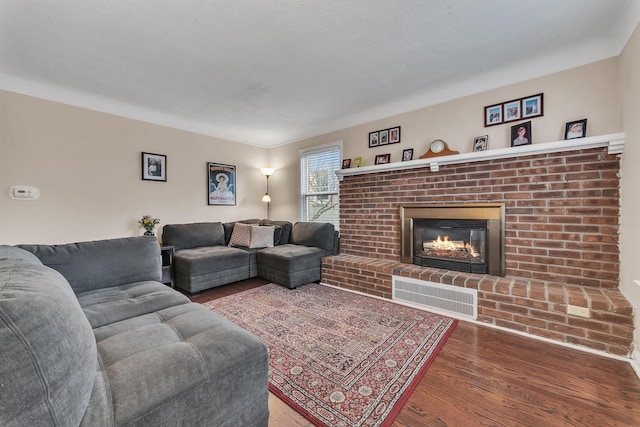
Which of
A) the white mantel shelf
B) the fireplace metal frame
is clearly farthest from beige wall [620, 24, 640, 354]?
the fireplace metal frame

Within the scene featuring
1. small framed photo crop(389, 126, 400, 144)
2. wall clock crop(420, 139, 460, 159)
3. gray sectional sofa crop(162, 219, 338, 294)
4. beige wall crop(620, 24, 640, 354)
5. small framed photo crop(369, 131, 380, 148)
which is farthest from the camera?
small framed photo crop(369, 131, 380, 148)

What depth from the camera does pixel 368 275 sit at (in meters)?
3.09

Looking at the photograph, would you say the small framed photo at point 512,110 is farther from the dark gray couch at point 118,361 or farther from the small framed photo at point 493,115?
the dark gray couch at point 118,361

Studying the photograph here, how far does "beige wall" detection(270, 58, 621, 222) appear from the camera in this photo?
2.19 metres

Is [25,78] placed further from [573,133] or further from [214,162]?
[573,133]

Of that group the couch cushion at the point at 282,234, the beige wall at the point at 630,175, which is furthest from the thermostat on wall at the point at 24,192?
the beige wall at the point at 630,175

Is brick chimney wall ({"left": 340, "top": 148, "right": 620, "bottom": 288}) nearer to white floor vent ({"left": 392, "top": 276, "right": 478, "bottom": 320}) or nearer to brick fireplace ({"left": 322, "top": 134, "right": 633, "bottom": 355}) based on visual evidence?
brick fireplace ({"left": 322, "top": 134, "right": 633, "bottom": 355})

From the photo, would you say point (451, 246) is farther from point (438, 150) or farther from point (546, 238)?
point (438, 150)

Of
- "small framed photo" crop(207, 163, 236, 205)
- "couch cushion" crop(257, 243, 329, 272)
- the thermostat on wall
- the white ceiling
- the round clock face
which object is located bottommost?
"couch cushion" crop(257, 243, 329, 272)

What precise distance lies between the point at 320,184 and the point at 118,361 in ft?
11.7

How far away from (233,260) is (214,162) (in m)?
1.80

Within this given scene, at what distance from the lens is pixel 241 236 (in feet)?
13.2

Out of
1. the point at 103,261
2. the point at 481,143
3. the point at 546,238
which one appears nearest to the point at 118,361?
the point at 103,261

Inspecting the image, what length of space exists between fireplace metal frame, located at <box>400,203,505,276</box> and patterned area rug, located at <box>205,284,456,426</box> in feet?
2.45
